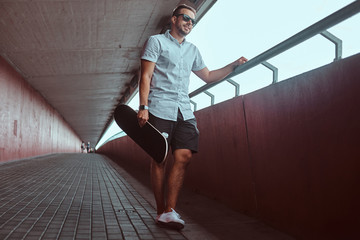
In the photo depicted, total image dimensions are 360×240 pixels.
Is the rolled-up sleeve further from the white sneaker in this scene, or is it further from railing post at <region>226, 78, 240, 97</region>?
the white sneaker

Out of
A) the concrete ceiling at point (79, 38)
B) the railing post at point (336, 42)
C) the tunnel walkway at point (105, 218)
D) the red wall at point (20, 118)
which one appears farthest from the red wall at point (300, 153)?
the red wall at point (20, 118)

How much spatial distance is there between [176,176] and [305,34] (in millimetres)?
1458

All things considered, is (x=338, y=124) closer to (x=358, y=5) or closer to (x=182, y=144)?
(x=358, y=5)

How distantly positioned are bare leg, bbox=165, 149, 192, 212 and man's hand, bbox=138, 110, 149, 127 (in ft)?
1.30

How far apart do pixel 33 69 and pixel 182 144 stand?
11.5 meters

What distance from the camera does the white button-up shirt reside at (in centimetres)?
284

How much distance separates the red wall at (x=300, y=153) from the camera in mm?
2027

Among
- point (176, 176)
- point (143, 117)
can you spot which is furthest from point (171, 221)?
point (143, 117)

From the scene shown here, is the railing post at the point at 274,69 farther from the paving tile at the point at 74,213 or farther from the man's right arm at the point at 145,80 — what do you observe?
the paving tile at the point at 74,213

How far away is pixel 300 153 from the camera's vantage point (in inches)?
96.7

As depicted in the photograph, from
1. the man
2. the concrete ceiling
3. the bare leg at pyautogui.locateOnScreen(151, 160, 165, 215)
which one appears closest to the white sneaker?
the man

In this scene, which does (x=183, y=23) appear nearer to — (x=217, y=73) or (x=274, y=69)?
(x=217, y=73)

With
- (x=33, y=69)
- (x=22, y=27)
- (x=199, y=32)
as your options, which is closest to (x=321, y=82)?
(x=199, y=32)

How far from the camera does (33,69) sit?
42.3ft
